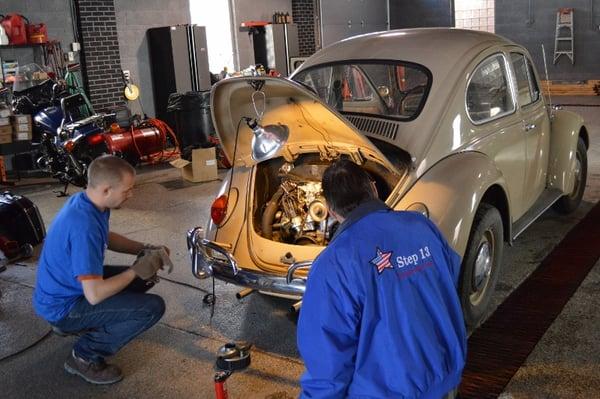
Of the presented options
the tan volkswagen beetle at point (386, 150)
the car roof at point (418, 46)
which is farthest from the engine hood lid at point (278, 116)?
the car roof at point (418, 46)

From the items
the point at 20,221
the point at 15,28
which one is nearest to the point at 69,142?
the point at 15,28

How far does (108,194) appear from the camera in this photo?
3.71m

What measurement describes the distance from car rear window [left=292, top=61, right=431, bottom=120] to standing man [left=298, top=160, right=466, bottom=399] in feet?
8.74

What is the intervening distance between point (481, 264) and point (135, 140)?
7049 mm

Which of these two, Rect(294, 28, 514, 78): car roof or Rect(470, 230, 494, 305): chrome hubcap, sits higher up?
Rect(294, 28, 514, 78): car roof

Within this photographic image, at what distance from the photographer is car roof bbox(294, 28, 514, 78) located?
16.6ft

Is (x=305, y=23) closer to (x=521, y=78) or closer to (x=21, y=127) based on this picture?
(x=21, y=127)

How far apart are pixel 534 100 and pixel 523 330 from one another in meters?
2.36

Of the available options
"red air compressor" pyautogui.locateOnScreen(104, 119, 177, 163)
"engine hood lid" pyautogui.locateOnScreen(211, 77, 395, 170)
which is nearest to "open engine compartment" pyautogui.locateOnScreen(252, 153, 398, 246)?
"engine hood lid" pyautogui.locateOnScreen(211, 77, 395, 170)

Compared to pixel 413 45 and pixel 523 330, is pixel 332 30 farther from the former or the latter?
pixel 523 330

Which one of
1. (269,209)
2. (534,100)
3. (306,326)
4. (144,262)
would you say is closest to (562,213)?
(534,100)

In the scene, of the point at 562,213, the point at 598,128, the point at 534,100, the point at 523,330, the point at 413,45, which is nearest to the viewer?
the point at 523,330

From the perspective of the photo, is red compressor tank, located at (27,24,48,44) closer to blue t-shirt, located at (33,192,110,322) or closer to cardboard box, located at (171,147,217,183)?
cardboard box, located at (171,147,217,183)

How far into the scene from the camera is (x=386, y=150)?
4.61 metres
